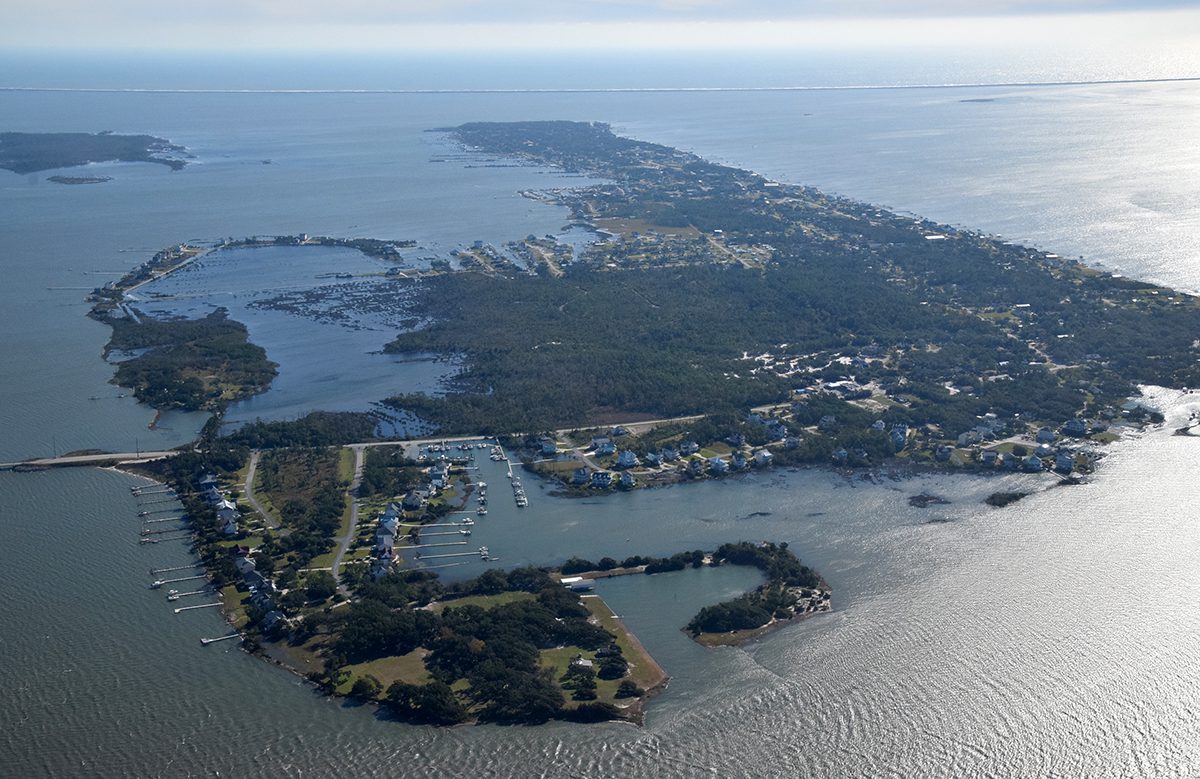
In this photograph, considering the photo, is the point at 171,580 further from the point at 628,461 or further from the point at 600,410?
the point at 600,410

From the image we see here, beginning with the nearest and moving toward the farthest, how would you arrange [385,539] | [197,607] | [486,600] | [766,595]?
[766,595] → [197,607] → [486,600] → [385,539]

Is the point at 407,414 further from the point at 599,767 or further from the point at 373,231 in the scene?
the point at 373,231

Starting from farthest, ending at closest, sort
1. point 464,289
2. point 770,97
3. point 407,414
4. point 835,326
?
point 770,97 → point 464,289 → point 835,326 → point 407,414

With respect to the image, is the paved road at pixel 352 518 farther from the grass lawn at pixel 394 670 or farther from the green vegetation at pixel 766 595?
the green vegetation at pixel 766 595

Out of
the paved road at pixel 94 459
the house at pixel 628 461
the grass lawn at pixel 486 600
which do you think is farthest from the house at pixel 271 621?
the house at pixel 628 461

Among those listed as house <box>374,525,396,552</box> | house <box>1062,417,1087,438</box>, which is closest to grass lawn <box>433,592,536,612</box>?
house <box>374,525,396,552</box>

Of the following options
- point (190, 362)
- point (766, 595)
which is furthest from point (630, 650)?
point (190, 362)

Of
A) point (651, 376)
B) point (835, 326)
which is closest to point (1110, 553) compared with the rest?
point (651, 376)
